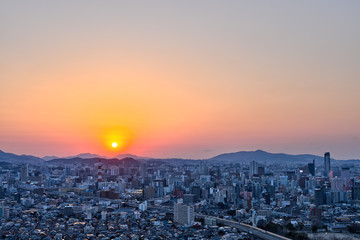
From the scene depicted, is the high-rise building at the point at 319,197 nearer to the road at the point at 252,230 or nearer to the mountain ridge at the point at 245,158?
the road at the point at 252,230

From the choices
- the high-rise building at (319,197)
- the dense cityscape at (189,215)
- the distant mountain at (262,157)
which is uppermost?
the distant mountain at (262,157)

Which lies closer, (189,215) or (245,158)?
(189,215)

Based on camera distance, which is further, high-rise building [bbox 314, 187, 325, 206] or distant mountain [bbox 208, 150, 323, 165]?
distant mountain [bbox 208, 150, 323, 165]

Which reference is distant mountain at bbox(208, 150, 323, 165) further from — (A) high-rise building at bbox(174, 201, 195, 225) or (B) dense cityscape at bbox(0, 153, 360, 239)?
(A) high-rise building at bbox(174, 201, 195, 225)

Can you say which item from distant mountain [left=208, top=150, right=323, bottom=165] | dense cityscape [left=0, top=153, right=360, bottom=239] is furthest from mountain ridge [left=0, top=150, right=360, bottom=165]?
dense cityscape [left=0, top=153, right=360, bottom=239]

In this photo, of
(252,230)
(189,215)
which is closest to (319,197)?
(252,230)

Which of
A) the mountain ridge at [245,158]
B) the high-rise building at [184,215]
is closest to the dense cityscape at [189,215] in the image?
the high-rise building at [184,215]

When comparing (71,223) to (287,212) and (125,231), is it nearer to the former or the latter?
(125,231)

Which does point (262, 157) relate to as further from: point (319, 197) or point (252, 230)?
point (252, 230)
